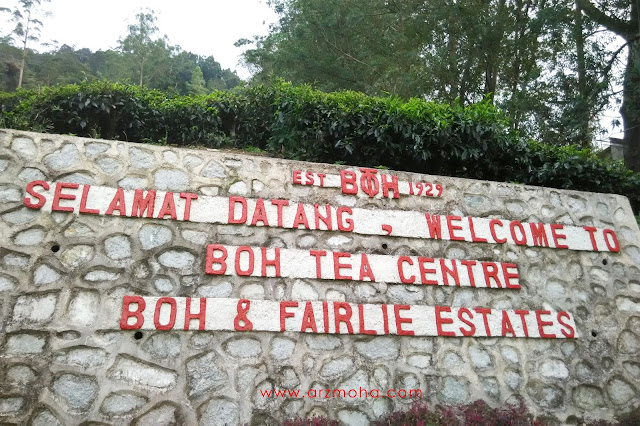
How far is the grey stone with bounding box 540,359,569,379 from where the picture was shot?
4445 mm

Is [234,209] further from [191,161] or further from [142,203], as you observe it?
[142,203]

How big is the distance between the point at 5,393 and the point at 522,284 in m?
4.68

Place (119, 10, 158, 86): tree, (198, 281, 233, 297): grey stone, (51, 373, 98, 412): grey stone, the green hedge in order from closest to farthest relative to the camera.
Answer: (51, 373, 98, 412): grey stone
(198, 281, 233, 297): grey stone
the green hedge
(119, 10, 158, 86): tree

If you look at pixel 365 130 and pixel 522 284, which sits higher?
pixel 365 130

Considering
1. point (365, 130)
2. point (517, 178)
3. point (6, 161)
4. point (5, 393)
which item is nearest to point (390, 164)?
point (365, 130)

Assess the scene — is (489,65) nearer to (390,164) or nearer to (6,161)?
(390,164)

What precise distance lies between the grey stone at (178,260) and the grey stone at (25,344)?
3.47 feet

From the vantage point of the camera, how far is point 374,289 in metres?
4.39

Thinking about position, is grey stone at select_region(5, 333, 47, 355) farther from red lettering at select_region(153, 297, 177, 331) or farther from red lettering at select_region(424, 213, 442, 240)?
red lettering at select_region(424, 213, 442, 240)

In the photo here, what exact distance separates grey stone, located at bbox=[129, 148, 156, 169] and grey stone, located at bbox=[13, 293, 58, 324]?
4.50 ft

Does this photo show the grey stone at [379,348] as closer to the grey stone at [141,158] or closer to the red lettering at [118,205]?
the red lettering at [118,205]

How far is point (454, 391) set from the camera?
13.6ft

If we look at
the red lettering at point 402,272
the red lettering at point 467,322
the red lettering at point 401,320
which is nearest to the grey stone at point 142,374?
the red lettering at point 401,320

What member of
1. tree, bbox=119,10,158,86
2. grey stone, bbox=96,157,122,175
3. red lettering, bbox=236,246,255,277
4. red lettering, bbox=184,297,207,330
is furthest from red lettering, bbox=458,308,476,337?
tree, bbox=119,10,158,86
